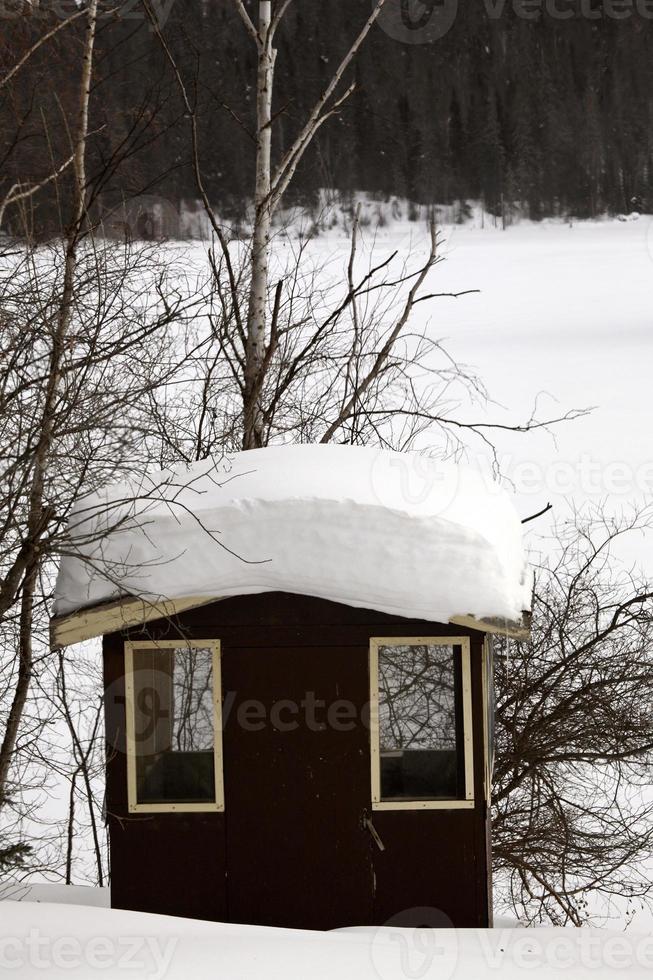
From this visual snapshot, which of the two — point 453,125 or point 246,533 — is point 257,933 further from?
point 453,125

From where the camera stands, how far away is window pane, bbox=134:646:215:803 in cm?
589

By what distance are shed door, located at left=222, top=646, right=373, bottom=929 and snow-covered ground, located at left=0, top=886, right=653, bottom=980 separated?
1.12ft

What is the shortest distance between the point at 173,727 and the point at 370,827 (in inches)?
47.6

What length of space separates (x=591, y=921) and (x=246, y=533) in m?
7.54

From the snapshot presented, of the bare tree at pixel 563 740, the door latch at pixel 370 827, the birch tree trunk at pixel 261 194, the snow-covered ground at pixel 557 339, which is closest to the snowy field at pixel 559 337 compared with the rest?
the snow-covered ground at pixel 557 339

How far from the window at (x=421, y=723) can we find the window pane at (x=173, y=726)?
3.03 feet

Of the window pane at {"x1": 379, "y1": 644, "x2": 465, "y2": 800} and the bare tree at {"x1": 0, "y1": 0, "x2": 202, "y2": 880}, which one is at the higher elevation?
the bare tree at {"x1": 0, "y1": 0, "x2": 202, "y2": 880}

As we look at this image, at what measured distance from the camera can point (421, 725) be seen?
5.96m

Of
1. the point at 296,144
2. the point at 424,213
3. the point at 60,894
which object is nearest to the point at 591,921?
the point at 60,894

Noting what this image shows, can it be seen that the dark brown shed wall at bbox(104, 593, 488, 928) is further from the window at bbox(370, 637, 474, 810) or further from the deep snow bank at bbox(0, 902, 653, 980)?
the deep snow bank at bbox(0, 902, 653, 980)

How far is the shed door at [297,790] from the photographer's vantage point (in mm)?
5797

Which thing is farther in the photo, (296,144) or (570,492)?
(570,492)

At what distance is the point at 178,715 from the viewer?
5.96 m

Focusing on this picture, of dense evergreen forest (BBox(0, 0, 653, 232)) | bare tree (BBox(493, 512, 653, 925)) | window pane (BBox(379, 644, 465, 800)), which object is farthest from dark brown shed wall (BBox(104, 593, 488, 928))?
dense evergreen forest (BBox(0, 0, 653, 232))
